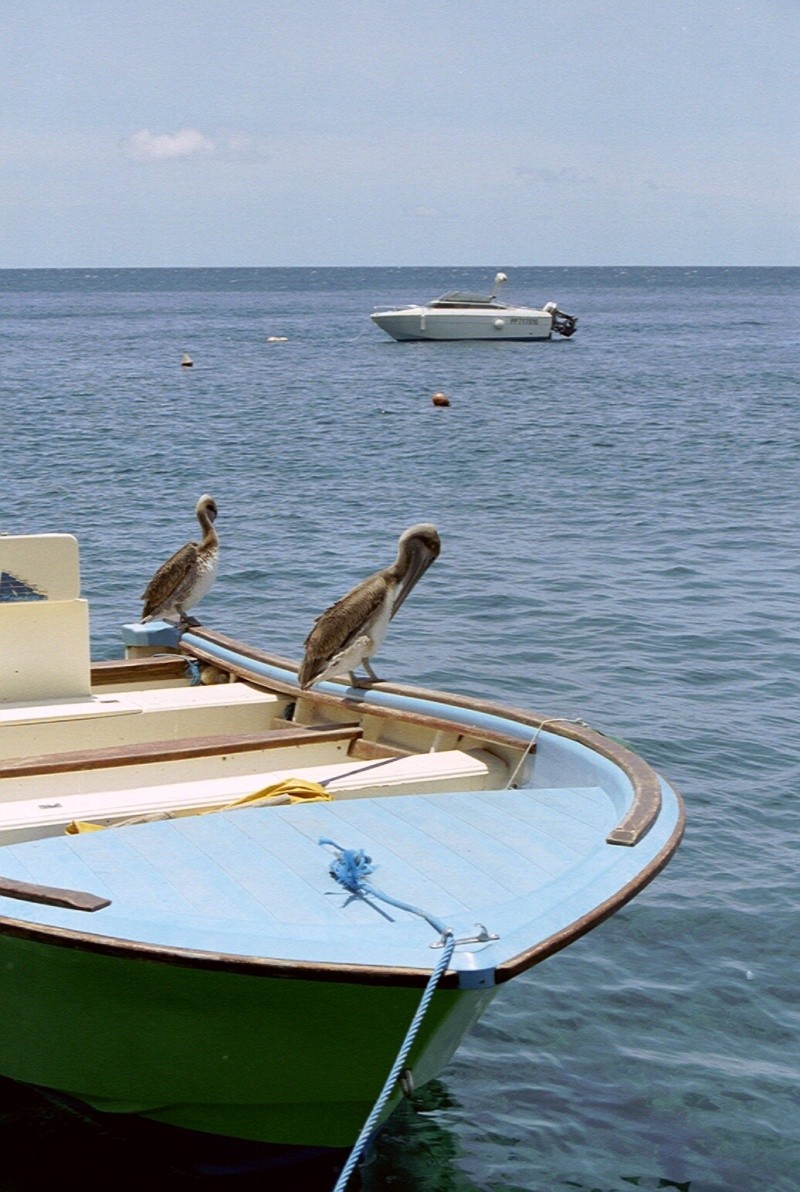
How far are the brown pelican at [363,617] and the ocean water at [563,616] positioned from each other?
1.77 meters

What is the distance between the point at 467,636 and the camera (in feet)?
46.9

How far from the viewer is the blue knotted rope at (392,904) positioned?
14.8ft

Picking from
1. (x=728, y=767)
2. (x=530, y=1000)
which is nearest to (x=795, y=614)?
(x=728, y=767)

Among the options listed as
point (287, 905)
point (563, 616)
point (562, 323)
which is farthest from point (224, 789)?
point (562, 323)

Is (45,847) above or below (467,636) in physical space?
above

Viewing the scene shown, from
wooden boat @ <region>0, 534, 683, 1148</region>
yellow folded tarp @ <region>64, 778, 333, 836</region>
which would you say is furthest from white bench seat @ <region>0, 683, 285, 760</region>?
yellow folded tarp @ <region>64, 778, 333, 836</region>

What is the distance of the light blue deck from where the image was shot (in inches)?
183

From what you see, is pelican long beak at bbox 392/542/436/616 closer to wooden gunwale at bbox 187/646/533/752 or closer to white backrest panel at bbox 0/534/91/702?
wooden gunwale at bbox 187/646/533/752

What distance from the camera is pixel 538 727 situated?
22.5 feet

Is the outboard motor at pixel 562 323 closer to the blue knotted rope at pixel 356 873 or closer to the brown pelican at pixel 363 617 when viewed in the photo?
the brown pelican at pixel 363 617

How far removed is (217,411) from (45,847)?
3274 centimetres

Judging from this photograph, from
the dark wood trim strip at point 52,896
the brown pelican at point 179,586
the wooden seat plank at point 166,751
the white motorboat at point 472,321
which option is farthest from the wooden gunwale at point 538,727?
the white motorboat at point 472,321

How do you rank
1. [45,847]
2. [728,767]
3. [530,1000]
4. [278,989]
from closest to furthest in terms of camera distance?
[278,989] → [45,847] → [530,1000] → [728,767]

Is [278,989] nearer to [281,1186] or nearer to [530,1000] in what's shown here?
[281,1186]
